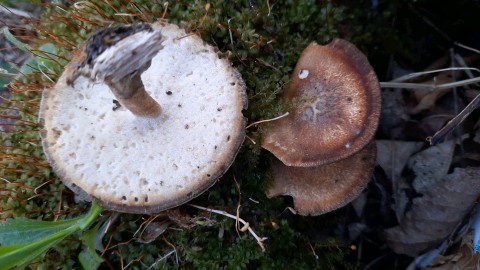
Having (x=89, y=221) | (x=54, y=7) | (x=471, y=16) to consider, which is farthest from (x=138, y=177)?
(x=471, y=16)

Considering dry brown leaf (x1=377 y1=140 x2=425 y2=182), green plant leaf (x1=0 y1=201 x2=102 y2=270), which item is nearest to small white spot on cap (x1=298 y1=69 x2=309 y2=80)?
dry brown leaf (x1=377 y1=140 x2=425 y2=182)

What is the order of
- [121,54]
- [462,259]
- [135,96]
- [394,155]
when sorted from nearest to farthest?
[121,54] → [135,96] → [462,259] → [394,155]

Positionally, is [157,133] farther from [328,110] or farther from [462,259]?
[462,259]

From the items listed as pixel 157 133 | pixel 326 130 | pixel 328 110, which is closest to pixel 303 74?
pixel 328 110

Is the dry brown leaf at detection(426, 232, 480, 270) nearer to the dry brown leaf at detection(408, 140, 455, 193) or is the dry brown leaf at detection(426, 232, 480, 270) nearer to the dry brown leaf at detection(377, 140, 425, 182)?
the dry brown leaf at detection(408, 140, 455, 193)

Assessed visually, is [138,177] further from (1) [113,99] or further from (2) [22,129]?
(2) [22,129]

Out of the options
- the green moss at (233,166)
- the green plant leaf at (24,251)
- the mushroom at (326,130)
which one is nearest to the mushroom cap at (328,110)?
the mushroom at (326,130)
